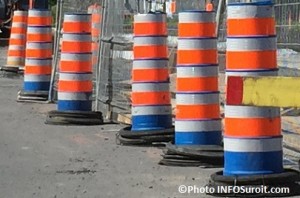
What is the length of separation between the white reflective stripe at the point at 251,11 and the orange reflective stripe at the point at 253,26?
0.04m

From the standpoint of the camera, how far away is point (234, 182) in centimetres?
827

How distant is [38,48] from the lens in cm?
1689

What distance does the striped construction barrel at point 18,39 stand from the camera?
23.2 m

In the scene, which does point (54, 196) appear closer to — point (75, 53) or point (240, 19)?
point (240, 19)

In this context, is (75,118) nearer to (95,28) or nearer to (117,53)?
(117,53)

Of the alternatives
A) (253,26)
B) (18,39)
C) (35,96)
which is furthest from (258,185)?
(18,39)

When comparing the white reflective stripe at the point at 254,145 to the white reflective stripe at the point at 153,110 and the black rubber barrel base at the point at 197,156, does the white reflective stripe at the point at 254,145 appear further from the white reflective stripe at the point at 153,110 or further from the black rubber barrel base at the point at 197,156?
the white reflective stripe at the point at 153,110

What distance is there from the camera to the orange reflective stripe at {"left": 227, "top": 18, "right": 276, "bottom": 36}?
8305 millimetres

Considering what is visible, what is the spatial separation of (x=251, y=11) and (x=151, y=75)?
322 cm

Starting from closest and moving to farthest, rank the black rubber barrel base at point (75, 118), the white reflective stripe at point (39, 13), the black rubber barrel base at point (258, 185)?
the black rubber barrel base at point (258, 185) → the black rubber barrel base at point (75, 118) → the white reflective stripe at point (39, 13)

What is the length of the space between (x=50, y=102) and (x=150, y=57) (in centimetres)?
612

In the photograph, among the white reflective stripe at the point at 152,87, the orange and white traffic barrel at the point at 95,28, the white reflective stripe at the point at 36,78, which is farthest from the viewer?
the white reflective stripe at the point at 36,78

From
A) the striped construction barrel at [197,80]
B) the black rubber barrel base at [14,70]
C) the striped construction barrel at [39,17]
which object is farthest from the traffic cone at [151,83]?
the black rubber barrel base at [14,70]

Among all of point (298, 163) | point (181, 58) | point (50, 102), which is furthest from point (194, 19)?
point (50, 102)
